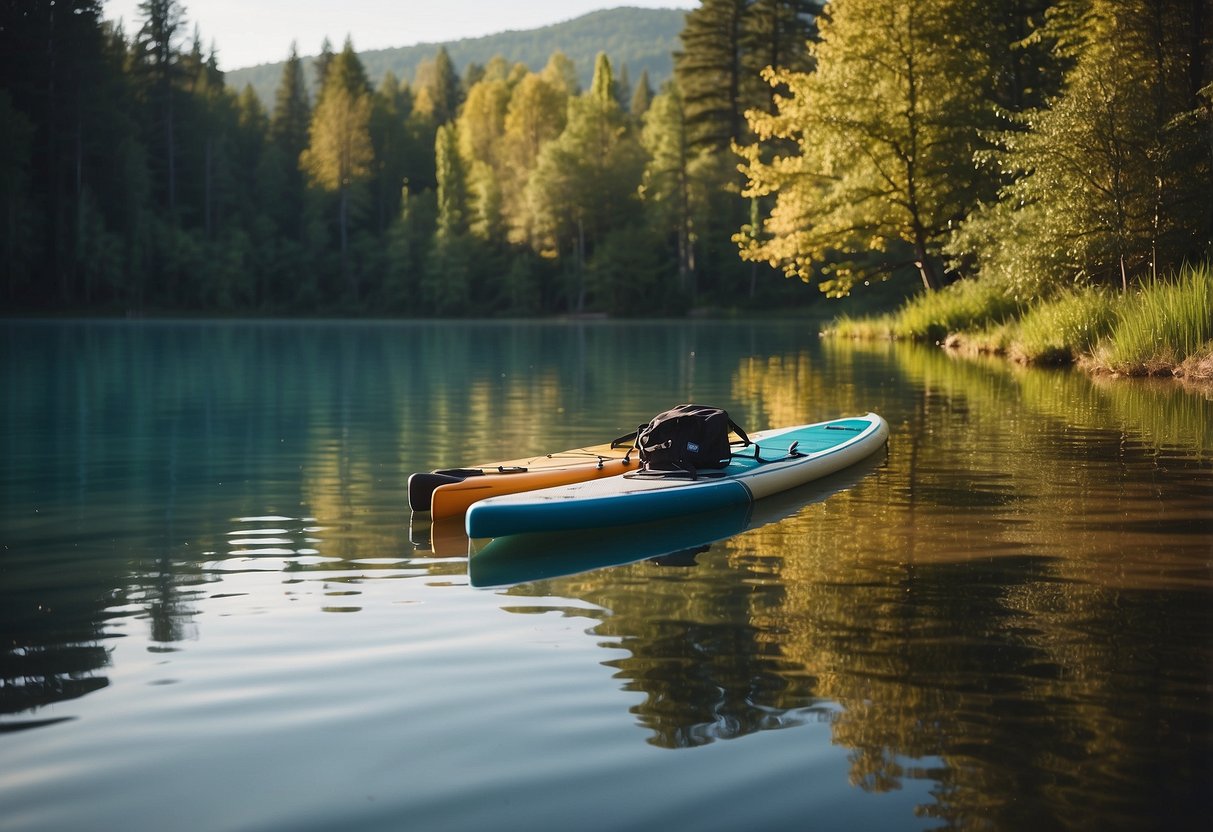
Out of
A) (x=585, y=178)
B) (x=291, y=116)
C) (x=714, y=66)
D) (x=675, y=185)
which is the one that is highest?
(x=291, y=116)

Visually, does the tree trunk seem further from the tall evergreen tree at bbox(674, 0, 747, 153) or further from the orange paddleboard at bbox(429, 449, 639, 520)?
the tall evergreen tree at bbox(674, 0, 747, 153)

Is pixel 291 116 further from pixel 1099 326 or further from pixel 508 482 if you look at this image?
pixel 508 482

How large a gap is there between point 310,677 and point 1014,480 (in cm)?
661

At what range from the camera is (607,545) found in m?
7.82

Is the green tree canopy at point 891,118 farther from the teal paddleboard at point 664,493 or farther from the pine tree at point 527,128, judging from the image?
the pine tree at point 527,128

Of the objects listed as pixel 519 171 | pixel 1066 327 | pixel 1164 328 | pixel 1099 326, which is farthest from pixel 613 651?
pixel 519 171

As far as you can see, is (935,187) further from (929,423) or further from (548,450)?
(548,450)

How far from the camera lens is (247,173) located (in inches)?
2963

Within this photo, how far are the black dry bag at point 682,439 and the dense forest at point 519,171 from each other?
63.1 feet

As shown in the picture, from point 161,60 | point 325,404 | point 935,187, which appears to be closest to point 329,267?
point 161,60

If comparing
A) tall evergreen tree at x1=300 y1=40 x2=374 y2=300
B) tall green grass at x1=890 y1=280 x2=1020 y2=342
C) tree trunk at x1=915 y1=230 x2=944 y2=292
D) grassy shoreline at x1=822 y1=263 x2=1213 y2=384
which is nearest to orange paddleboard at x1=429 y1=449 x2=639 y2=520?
grassy shoreline at x1=822 y1=263 x2=1213 y2=384

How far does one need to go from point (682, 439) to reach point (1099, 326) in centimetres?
1413

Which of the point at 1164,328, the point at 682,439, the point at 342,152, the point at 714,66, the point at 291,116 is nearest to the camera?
the point at 682,439

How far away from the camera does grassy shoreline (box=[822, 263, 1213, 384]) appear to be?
17766 mm
